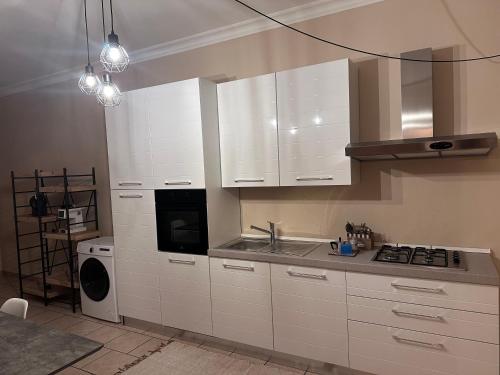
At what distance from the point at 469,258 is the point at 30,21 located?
3.69m

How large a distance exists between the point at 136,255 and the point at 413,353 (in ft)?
7.78

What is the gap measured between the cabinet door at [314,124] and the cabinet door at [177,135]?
69 centimetres

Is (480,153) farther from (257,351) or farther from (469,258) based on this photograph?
(257,351)

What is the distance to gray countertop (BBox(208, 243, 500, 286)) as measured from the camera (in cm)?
196

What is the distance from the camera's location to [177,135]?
A: 2.94m

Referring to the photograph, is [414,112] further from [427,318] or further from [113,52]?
[113,52]

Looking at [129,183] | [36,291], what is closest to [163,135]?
[129,183]

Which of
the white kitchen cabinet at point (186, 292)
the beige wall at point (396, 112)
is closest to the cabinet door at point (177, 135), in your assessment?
the beige wall at point (396, 112)

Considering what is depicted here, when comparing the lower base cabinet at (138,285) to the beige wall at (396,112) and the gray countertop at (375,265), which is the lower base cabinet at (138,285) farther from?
the beige wall at (396,112)

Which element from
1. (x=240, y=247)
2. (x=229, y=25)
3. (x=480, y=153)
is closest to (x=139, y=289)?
(x=240, y=247)

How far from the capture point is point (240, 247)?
2930 millimetres

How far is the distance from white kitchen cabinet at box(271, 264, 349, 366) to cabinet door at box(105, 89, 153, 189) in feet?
4.90

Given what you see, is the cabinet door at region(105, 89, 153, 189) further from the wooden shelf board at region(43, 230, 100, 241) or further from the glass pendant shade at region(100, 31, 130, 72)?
the glass pendant shade at region(100, 31, 130, 72)

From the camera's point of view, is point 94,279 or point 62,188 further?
point 62,188
